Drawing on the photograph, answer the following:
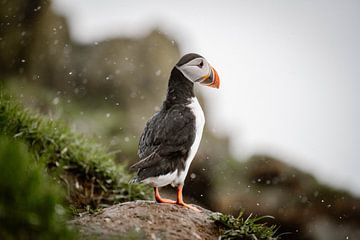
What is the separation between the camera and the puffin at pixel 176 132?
3.83 metres

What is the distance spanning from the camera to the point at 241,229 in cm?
389

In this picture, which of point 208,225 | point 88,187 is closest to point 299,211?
point 88,187

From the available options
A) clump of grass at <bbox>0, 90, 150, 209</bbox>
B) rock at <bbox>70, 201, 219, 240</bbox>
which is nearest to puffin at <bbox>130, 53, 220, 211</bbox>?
rock at <bbox>70, 201, 219, 240</bbox>

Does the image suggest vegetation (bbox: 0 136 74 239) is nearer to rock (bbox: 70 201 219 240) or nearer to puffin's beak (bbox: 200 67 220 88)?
rock (bbox: 70 201 219 240)

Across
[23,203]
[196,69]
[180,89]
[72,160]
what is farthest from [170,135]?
[72,160]

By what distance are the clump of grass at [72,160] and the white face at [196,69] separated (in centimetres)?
185

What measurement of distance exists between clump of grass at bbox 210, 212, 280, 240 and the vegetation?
1586mm

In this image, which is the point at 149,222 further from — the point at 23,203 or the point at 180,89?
the point at 23,203

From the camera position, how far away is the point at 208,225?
3.94 m

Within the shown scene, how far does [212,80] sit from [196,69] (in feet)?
0.53

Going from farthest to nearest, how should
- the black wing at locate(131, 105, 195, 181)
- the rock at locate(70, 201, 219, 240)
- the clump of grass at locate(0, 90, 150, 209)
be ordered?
the clump of grass at locate(0, 90, 150, 209), the black wing at locate(131, 105, 195, 181), the rock at locate(70, 201, 219, 240)

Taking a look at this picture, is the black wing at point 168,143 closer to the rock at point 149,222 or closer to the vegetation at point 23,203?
the rock at point 149,222

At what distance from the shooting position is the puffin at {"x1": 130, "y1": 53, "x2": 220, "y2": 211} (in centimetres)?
383

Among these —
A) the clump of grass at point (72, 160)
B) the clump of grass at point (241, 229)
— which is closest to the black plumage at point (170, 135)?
the clump of grass at point (241, 229)
